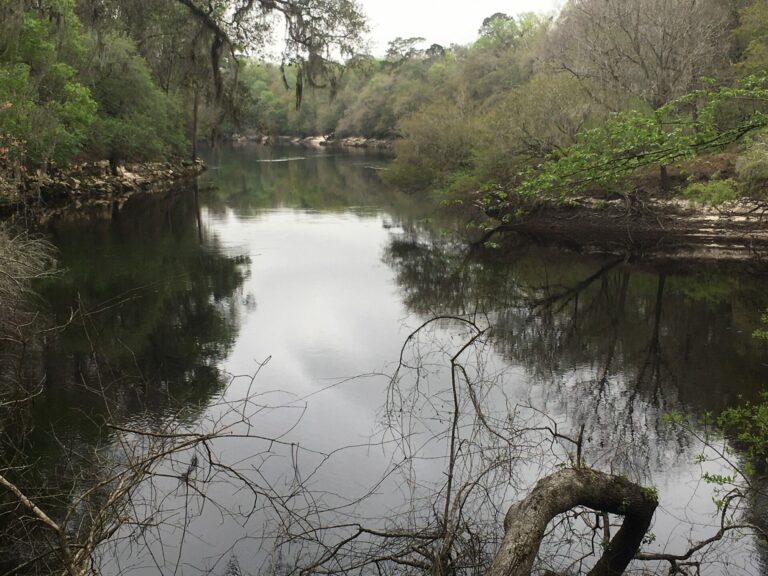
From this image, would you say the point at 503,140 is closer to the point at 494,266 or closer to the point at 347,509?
the point at 494,266

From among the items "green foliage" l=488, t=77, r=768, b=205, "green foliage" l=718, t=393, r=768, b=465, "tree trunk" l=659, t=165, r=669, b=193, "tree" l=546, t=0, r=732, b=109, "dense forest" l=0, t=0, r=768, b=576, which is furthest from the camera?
"tree" l=546, t=0, r=732, b=109

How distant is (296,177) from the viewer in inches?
1640

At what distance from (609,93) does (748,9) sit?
7613mm

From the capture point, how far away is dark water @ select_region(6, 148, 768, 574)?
6.77 meters

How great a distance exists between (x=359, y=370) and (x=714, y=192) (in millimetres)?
14986

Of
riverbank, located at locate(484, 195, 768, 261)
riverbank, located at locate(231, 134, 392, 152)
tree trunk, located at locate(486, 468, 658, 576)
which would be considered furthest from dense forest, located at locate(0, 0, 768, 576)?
riverbank, located at locate(231, 134, 392, 152)

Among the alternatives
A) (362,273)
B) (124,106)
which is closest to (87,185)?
(124,106)

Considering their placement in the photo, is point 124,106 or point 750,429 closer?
point 750,429

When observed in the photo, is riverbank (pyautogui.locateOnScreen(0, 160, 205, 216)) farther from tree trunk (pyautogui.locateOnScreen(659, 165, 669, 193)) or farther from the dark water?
tree trunk (pyautogui.locateOnScreen(659, 165, 669, 193))

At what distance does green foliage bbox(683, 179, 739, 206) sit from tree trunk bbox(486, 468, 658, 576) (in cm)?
1808

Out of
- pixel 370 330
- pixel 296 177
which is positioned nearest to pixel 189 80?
pixel 370 330

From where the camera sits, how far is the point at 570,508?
4.63 meters

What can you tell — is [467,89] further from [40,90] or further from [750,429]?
[750,429]

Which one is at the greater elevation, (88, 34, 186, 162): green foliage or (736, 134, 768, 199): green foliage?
(88, 34, 186, 162): green foliage
